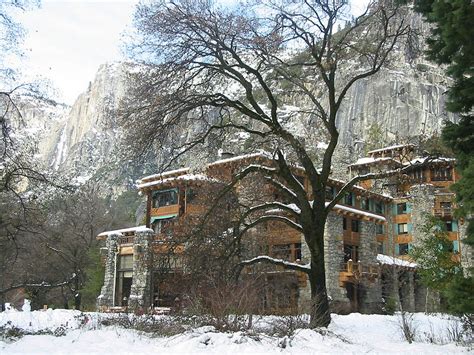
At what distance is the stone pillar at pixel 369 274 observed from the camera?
3375 cm

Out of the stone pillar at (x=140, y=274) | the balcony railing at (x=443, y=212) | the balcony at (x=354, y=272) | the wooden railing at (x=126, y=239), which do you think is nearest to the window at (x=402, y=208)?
the balcony railing at (x=443, y=212)

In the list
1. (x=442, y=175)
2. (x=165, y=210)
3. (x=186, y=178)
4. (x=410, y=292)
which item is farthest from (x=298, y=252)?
(x=442, y=175)

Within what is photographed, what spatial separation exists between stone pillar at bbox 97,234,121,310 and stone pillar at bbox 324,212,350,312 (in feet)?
48.7

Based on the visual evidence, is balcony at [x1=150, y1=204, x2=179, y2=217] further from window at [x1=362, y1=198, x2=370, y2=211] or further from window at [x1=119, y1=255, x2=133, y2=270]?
window at [x1=362, y1=198, x2=370, y2=211]

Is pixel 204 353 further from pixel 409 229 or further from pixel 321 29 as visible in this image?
pixel 409 229

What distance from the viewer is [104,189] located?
4429 inches

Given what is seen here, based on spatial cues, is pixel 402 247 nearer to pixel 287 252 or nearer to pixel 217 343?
pixel 287 252

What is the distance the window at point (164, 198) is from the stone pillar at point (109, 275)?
4.11 m

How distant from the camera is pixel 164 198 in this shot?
38531 mm

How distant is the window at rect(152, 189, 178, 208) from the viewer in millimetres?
37656

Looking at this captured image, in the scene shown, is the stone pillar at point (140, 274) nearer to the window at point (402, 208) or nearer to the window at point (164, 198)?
the window at point (164, 198)

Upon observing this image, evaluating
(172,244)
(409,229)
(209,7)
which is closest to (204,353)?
(172,244)

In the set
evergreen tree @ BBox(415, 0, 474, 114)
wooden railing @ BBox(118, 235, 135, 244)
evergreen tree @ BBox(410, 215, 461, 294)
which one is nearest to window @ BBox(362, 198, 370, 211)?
evergreen tree @ BBox(410, 215, 461, 294)

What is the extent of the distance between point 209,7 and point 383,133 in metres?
75.1
